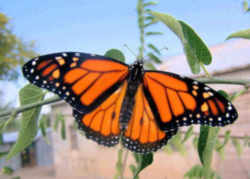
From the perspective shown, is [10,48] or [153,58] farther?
[10,48]


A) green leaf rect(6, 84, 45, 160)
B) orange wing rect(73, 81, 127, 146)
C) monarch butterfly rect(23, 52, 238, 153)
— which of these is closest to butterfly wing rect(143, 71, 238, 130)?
monarch butterfly rect(23, 52, 238, 153)

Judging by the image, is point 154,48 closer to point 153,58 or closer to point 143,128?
point 153,58

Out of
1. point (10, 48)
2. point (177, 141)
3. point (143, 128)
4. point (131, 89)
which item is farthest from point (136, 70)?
point (10, 48)

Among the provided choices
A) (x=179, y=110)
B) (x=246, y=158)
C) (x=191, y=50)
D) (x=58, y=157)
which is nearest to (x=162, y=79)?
(x=179, y=110)

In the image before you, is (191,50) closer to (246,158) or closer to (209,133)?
(209,133)

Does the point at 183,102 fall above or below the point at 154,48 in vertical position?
below
